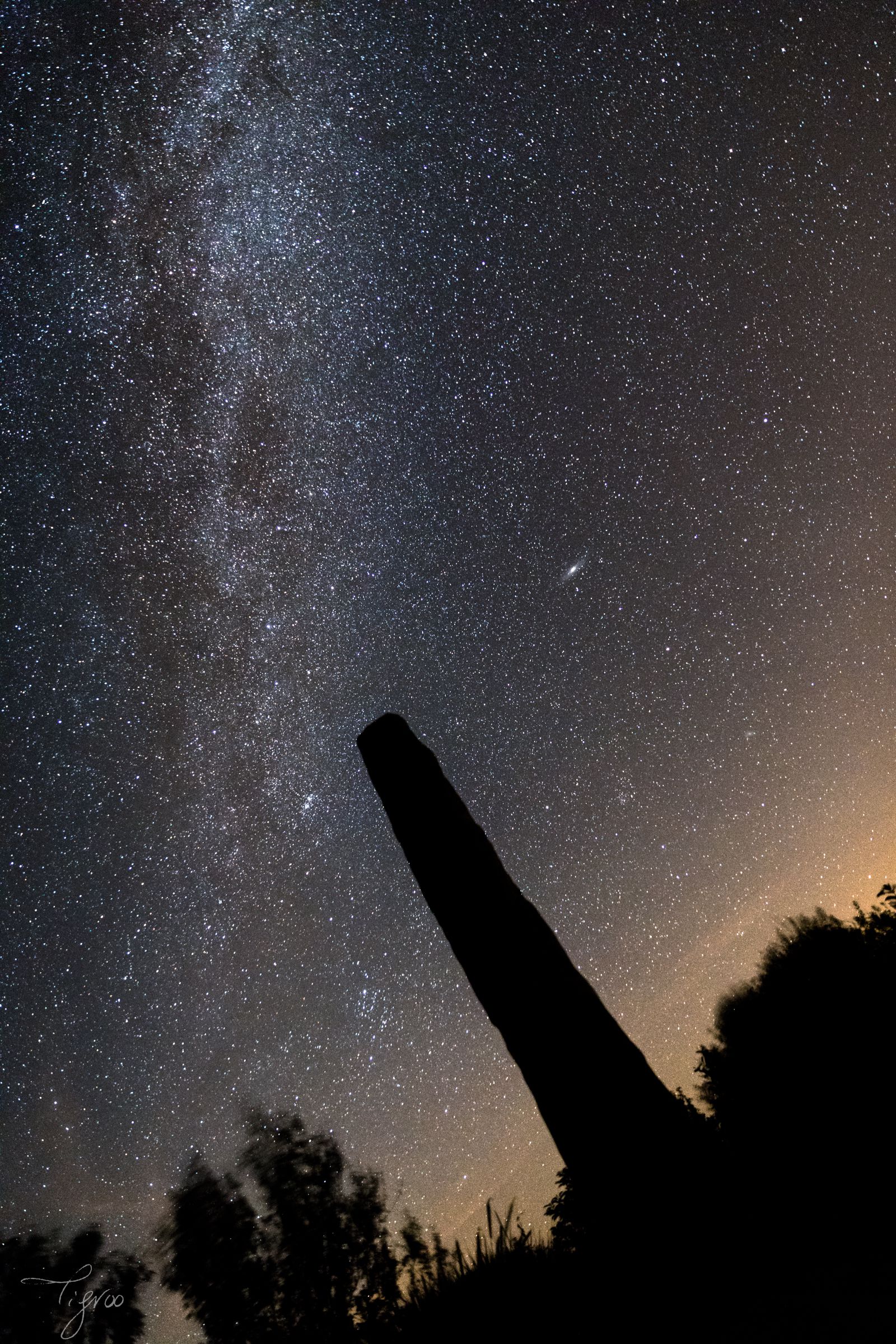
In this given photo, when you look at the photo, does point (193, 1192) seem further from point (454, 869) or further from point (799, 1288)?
point (799, 1288)

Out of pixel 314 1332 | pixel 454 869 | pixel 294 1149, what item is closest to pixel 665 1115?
pixel 454 869

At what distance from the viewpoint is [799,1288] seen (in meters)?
2.42

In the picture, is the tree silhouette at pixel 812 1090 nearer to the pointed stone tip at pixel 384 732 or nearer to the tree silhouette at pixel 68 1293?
the pointed stone tip at pixel 384 732

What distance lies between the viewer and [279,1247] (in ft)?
56.0

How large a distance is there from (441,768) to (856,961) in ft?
52.4

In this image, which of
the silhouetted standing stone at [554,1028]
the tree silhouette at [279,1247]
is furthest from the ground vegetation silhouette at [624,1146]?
the tree silhouette at [279,1247]

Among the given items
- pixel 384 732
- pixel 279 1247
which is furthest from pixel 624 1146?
pixel 279 1247
